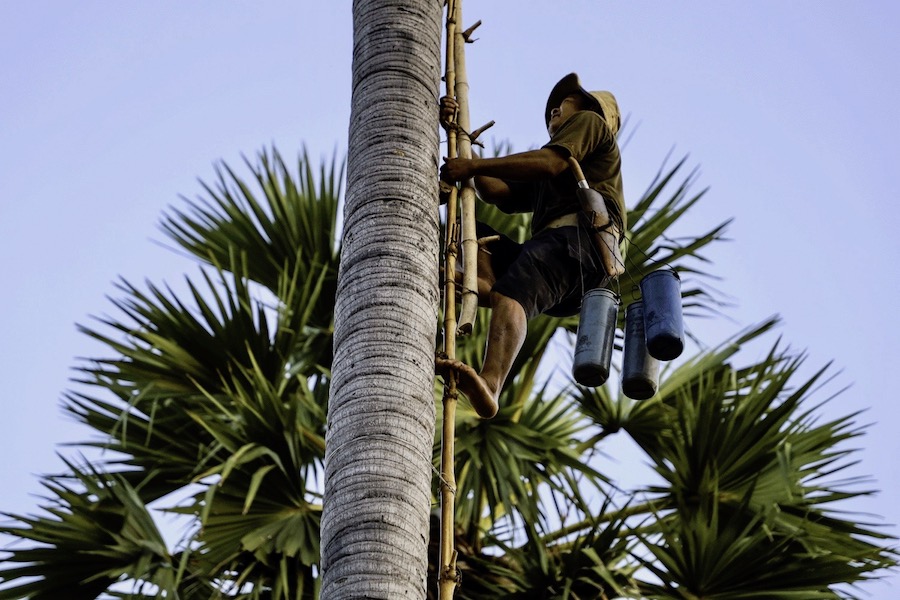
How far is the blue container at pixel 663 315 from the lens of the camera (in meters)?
5.54

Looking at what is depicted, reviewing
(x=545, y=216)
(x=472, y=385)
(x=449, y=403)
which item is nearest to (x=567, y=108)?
(x=545, y=216)

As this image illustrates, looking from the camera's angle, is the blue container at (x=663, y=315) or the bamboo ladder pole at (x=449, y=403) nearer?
the bamboo ladder pole at (x=449, y=403)

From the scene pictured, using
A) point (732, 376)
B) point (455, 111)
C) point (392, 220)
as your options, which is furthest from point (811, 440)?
point (392, 220)

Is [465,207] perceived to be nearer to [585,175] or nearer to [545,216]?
[545,216]

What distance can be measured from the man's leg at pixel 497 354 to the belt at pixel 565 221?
18.7 inches

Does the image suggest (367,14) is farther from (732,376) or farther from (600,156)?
(732,376)

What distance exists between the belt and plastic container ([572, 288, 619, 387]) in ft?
1.89

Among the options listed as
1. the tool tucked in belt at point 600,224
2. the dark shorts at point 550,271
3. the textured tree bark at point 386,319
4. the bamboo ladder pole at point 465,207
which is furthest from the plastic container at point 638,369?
the textured tree bark at point 386,319

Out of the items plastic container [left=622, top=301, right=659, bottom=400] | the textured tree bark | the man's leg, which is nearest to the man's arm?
the textured tree bark

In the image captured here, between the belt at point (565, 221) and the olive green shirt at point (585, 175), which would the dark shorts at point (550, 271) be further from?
the olive green shirt at point (585, 175)

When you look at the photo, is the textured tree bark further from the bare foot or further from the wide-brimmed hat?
the wide-brimmed hat

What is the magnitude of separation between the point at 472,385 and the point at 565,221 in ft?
4.01

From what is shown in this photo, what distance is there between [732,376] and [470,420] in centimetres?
192

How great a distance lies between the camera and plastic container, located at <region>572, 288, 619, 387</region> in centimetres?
556
